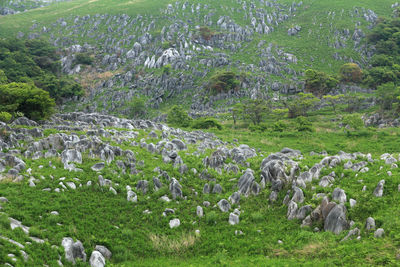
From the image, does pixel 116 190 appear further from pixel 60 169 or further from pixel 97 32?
pixel 97 32

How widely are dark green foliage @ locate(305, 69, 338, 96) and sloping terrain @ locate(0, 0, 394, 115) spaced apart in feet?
14.2

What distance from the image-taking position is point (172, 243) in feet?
34.0

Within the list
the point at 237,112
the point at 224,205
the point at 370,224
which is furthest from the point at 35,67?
the point at 370,224

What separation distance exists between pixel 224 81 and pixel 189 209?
5822 cm

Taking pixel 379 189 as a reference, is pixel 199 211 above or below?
below

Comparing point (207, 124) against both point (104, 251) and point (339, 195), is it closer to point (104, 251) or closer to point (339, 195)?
point (339, 195)

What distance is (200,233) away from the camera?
436 inches

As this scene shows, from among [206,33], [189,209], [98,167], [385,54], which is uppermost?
[206,33]

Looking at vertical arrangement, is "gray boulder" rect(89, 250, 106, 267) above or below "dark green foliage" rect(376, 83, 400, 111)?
above

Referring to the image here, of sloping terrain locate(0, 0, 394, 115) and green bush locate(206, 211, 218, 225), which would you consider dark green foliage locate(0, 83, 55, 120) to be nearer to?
green bush locate(206, 211, 218, 225)

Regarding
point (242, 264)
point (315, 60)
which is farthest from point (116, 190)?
point (315, 60)

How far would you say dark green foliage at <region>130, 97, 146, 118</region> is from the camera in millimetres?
62750

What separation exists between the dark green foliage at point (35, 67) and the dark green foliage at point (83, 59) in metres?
6.50

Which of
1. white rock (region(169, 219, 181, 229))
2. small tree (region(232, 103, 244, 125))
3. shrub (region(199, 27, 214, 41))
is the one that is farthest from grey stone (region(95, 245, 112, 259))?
shrub (region(199, 27, 214, 41))
